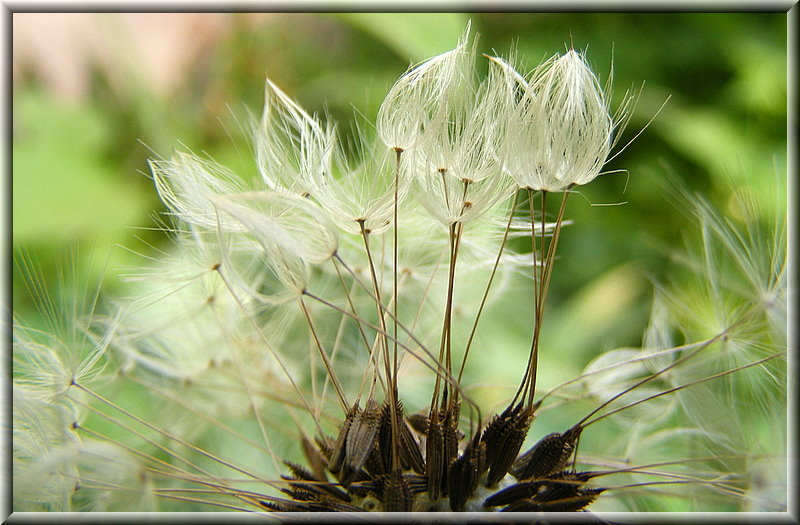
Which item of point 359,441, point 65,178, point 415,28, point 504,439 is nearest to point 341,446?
point 359,441

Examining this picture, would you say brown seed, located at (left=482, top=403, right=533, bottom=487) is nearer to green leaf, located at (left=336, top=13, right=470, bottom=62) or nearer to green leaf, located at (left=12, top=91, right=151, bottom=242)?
green leaf, located at (left=336, top=13, right=470, bottom=62)

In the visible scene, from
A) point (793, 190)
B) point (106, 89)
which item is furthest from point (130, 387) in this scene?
point (793, 190)

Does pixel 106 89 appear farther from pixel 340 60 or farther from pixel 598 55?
pixel 598 55

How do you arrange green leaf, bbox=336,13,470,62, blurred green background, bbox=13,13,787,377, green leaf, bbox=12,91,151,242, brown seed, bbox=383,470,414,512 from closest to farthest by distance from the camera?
brown seed, bbox=383,470,414,512, green leaf, bbox=336,13,470,62, green leaf, bbox=12,91,151,242, blurred green background, bbox=13,13,787,377

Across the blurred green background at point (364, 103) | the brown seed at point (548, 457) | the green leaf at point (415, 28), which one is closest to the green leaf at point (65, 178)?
the blurred green background at point (364, 103)

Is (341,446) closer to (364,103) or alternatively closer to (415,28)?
(415,28)

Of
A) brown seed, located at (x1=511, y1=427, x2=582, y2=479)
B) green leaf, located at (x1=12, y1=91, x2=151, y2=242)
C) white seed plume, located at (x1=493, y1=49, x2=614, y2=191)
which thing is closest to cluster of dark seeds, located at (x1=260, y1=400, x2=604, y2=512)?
brown seed, located at (x1=511, y1=427, x2=582, y2=479)

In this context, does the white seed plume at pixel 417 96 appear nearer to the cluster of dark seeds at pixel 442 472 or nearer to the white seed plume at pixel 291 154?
the white seed plume at pixel 291 154
